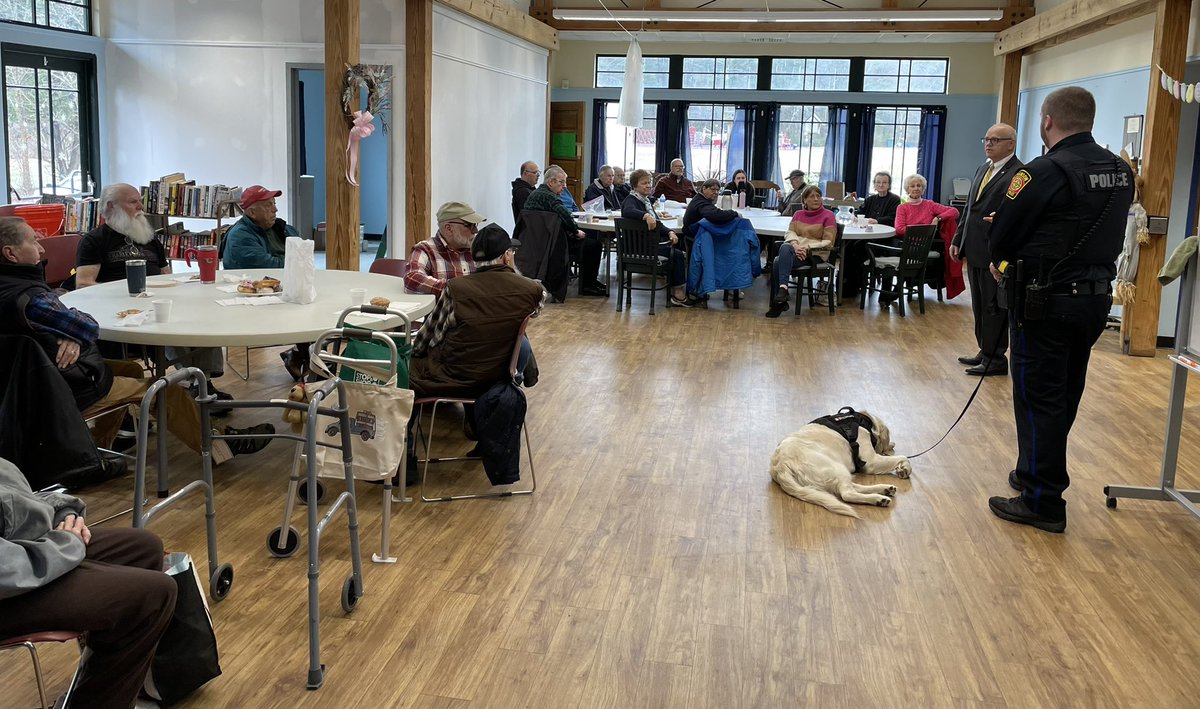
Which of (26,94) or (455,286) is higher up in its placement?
(26,94)

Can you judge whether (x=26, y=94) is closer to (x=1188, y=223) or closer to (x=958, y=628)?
(x=958, y=628)

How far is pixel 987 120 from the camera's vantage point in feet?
49.2

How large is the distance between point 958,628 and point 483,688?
5.11ft

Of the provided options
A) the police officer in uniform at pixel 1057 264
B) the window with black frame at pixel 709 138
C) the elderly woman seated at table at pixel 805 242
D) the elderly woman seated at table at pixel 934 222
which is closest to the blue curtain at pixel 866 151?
the window with black frame at pixel 709 138

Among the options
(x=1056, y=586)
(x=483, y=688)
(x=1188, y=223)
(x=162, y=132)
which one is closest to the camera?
(x=483, y=688)

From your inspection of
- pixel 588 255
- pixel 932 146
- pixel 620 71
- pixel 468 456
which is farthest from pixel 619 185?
pixel 468 456

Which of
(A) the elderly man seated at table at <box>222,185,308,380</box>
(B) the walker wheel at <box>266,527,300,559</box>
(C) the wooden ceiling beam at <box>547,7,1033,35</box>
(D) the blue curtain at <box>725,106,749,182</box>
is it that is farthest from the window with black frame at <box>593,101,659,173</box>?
(B) the walker wheel at <box>266,527,300,559</box>

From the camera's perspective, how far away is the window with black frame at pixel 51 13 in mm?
8898

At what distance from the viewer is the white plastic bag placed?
4.71 metres

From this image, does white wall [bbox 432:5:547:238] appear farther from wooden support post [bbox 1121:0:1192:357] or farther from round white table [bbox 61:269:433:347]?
wooden support post [bbox 1121:0:1192:357]

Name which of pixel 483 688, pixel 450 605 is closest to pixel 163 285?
pixel 450 605

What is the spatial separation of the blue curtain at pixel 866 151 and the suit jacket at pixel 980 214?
9.10m

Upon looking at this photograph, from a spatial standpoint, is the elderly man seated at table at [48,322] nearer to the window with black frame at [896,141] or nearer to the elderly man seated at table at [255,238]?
the elderly man seated at table at [255,238]

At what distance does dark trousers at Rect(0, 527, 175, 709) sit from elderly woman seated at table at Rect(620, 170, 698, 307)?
7.21 m
